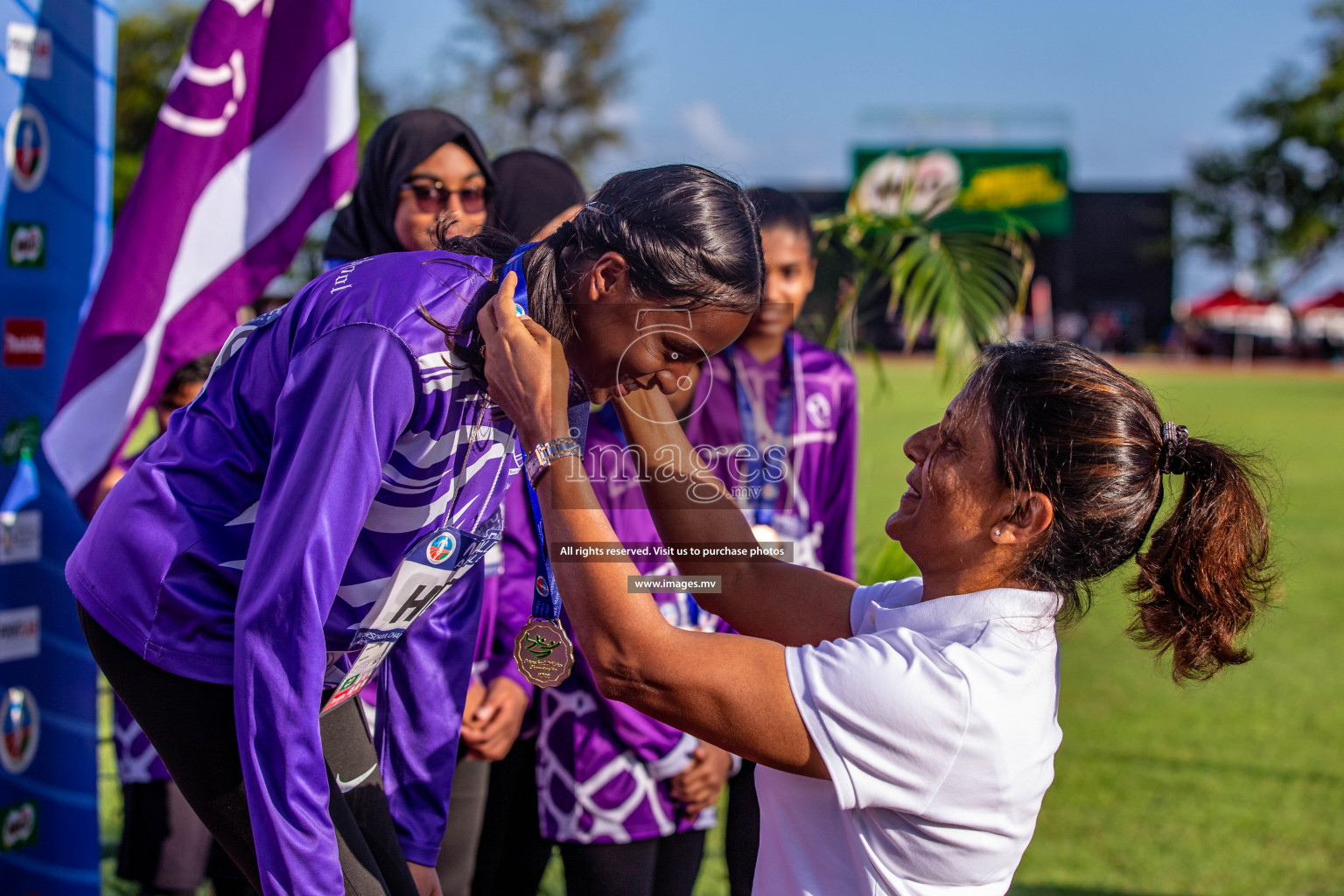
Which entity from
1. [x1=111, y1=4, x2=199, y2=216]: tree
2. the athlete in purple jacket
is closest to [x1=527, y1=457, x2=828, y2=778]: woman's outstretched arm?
the athlete in purple jacket

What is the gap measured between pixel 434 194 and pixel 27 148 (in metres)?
1.03

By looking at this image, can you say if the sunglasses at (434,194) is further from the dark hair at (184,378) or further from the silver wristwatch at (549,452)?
the silver wristwatch at (549,452)

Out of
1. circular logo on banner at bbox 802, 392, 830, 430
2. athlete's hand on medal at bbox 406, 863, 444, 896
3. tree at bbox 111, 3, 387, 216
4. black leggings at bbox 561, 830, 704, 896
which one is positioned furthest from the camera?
tree at bbox 111, 3, 387, 216

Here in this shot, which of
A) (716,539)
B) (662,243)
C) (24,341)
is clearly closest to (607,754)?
(716,539)

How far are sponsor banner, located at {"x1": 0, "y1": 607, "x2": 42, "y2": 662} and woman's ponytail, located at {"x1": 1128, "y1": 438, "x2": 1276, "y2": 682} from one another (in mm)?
→ 2695

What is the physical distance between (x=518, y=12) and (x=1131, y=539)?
123ft

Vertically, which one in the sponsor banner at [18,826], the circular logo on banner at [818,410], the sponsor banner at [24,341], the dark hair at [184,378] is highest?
the sponsor banner at [24,341]

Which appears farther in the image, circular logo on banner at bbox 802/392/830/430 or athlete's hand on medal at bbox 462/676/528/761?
circular logo on banner at bbox 802/392/830/430

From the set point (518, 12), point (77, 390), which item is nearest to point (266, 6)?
point (77, 390)

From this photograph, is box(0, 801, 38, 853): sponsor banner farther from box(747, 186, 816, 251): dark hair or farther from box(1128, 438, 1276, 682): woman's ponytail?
box(1128, 438, 1276, 682): woman's ponytail

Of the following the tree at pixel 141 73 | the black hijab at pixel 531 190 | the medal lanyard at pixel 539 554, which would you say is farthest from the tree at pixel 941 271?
the tree at pixel 141 73

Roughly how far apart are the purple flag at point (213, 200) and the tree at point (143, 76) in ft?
58.3

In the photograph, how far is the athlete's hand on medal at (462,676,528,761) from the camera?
2.64 meters

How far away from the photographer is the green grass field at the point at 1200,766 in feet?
12.5
